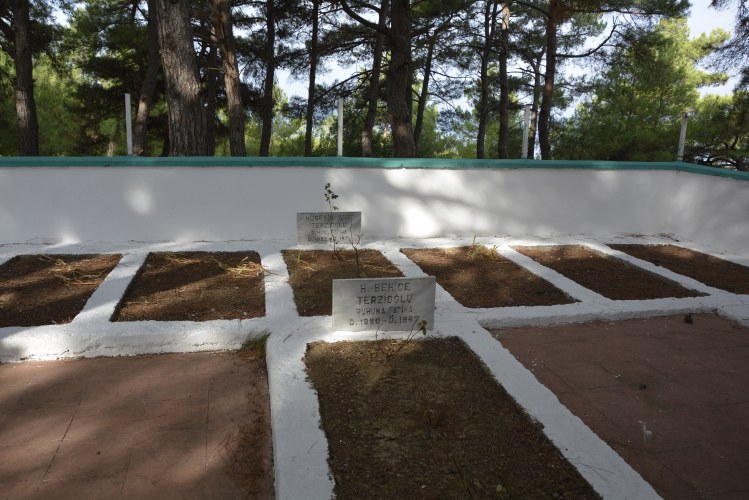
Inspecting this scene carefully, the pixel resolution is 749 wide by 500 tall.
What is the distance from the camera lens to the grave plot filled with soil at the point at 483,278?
14.8 feet

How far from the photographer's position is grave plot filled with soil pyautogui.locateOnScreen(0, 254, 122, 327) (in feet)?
12.9

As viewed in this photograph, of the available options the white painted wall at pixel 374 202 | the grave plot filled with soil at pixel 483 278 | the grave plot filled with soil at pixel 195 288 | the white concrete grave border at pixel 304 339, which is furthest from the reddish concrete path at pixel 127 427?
the white painted wall at pixel 374 202

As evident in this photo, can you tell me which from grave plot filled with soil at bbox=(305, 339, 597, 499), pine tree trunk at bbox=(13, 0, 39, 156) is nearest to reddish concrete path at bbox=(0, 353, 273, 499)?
grave plot filled with soil at bbox=(305, 339, 597, 499)

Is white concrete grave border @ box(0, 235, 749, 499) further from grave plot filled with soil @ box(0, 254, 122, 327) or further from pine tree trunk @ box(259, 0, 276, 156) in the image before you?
pine tree trunk @ box(259, 0, 276, 156)

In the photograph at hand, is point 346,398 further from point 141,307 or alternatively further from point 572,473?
point 141,307

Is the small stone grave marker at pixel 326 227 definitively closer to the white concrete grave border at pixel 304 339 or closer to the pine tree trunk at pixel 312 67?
the white concrete grave border at pixel 304 339

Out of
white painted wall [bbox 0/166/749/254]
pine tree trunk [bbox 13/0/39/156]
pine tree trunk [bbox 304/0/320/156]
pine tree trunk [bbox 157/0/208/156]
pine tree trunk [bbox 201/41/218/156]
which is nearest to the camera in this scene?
white painted wall [bbox 0/166/749/254]

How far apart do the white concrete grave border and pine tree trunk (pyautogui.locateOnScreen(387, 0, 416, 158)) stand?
491 cm

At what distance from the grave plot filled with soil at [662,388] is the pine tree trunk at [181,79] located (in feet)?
16.3

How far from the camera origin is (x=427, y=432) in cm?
263

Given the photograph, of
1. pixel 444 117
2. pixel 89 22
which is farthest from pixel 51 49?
pixel 444 117

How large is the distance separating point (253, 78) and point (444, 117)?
833 cm

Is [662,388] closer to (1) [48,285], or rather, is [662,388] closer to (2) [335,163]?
(2) [335,163]

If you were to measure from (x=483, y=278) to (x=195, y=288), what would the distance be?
240 cm
